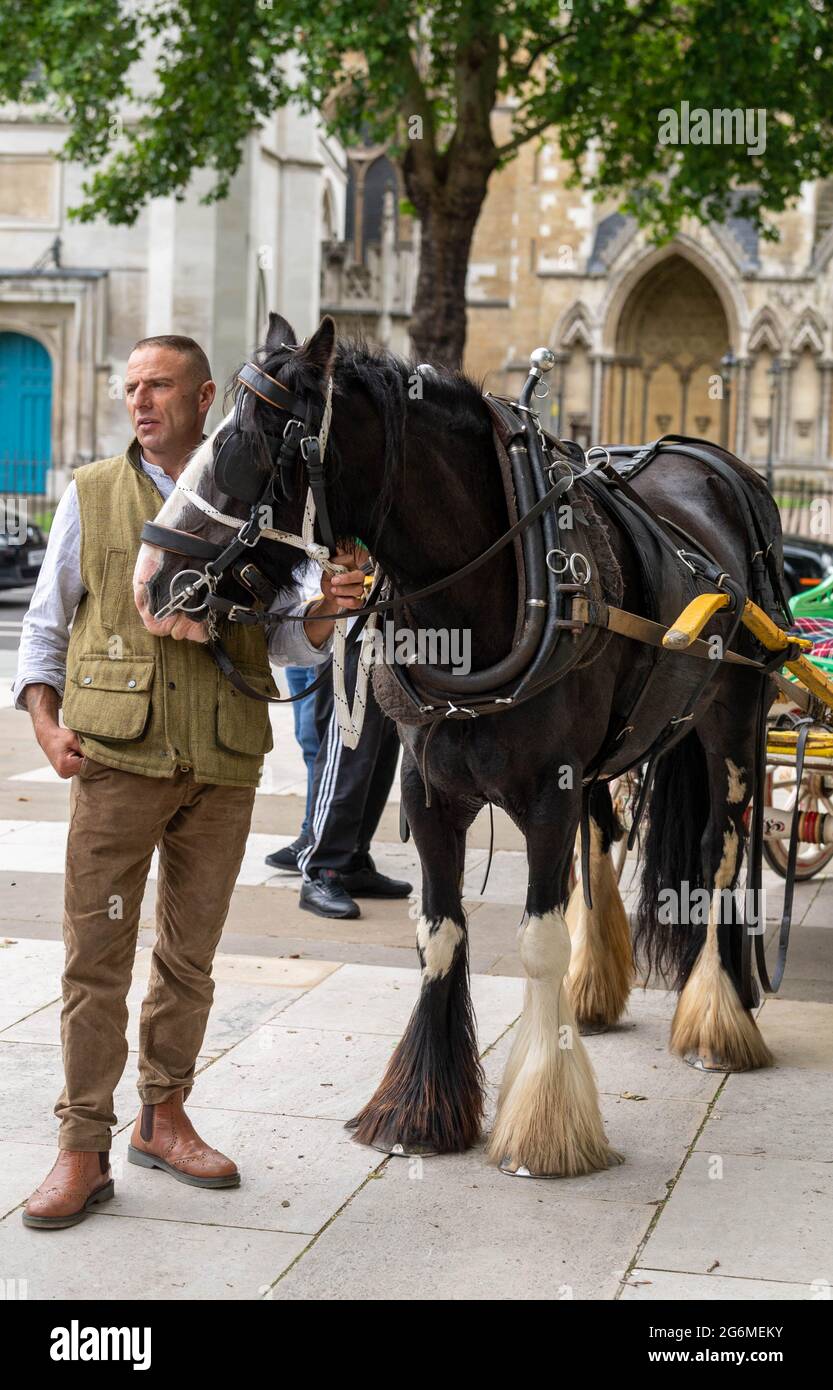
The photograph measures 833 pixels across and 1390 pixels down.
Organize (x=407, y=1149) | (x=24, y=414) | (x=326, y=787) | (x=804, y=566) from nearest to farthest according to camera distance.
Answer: (x=407, y=1149) < (x=326, y=787) < (x=804, y=566) < (x=24, y=414)

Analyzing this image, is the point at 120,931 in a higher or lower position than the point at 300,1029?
higher

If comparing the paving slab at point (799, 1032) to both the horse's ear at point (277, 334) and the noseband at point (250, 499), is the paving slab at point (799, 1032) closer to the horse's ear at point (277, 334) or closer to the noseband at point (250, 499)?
the noseband at point (250, 499)

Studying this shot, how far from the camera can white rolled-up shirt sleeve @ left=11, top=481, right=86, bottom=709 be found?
3.91m

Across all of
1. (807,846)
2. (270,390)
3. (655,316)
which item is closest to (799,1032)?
(807,846)

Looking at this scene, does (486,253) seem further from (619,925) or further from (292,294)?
(619,925)

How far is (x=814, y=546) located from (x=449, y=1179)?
1745cm

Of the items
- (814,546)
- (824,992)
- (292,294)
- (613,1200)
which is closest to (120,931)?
(613,1200)

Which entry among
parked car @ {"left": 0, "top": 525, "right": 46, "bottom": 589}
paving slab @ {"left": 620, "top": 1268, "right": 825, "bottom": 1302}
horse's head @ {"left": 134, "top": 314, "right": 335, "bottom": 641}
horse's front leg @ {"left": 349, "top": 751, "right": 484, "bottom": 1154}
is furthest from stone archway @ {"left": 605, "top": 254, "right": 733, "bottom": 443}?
paving slab @ {"left": 620, "top": 1268, "right": 825, "bottom": 1302}

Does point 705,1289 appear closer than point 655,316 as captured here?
Yes

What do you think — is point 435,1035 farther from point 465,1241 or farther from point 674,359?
point 674,359

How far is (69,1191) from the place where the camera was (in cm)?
385

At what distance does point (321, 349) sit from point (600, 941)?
111 inches

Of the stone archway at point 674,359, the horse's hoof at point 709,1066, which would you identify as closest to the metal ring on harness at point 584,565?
the horse's hoof at point 709,1066

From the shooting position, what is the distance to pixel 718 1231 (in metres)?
3.97
